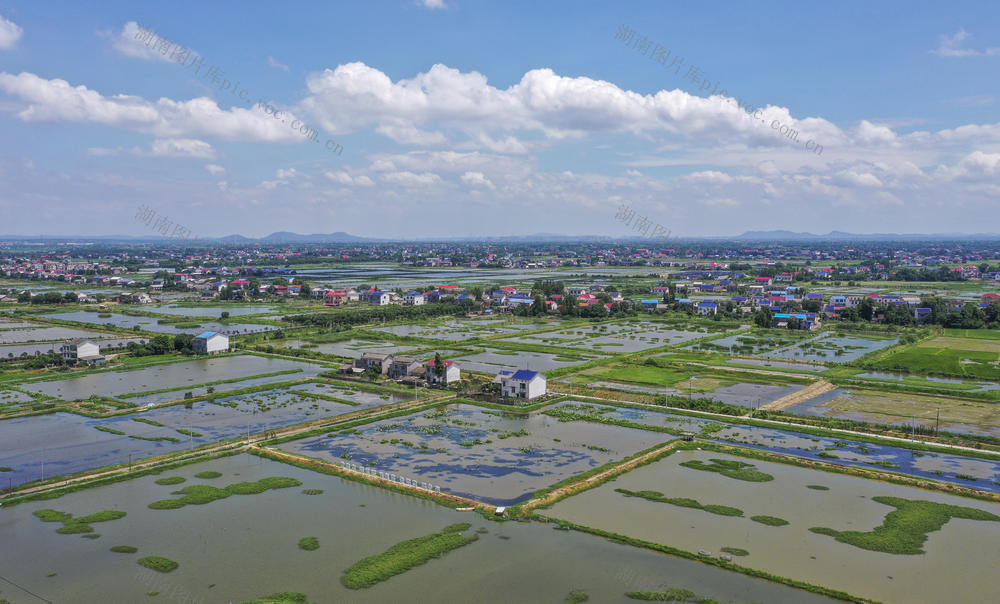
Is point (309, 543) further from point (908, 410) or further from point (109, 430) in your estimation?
point (908, 410)

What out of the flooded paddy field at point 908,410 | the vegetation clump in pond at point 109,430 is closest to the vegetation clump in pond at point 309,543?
the vegetation clump in pond at point 109,430

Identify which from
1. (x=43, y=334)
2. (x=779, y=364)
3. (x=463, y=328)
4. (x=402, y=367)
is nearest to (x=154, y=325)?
(x=43, y=334)

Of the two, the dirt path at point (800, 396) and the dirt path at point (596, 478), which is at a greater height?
the dirt path at point (800, 396)

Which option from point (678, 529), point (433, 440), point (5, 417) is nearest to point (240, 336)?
point (5, 417)

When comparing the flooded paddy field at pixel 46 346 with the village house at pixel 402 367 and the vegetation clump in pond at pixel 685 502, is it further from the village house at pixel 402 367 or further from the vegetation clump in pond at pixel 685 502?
the vegetation clump in pond at pixel 685 502

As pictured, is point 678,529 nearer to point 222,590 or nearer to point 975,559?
point 975,559

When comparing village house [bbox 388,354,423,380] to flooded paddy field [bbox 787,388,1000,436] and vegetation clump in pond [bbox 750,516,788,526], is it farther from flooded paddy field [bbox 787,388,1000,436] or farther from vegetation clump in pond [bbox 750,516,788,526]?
vegetation clump in pond [bbox 750,516,788,526]

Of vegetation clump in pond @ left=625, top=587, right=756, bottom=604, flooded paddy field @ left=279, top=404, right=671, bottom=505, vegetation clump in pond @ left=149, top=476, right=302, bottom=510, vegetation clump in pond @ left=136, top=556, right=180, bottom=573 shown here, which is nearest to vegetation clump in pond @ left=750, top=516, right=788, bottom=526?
vegetation clump in pond @ left=625, top=587, right=756, bottom=604
